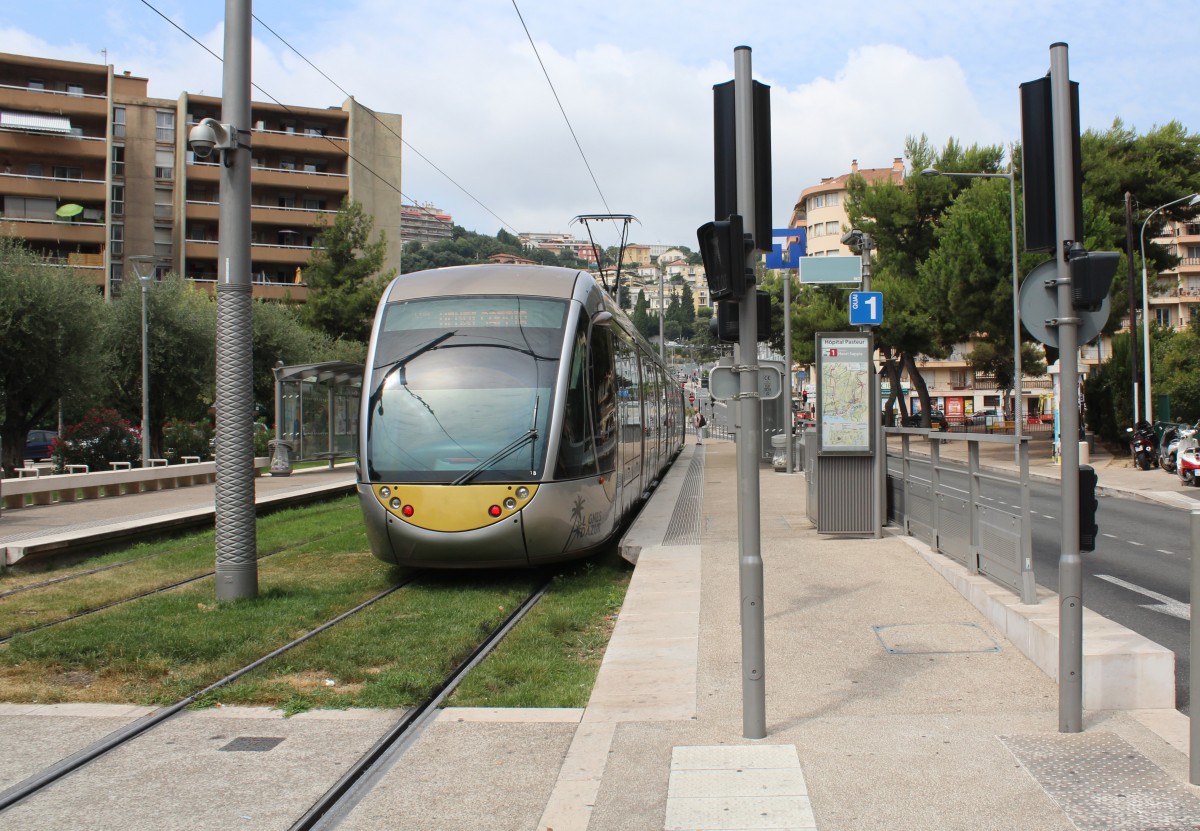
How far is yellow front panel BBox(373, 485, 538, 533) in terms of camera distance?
9625 mm

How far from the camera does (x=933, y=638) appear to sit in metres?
7.28

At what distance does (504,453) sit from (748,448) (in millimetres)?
4672

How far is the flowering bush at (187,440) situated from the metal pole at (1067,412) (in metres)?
31.8

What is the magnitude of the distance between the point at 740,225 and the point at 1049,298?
1635 millimetres

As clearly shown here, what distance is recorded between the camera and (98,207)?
57.8m

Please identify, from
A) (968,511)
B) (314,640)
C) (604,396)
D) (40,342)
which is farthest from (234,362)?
(40,342)

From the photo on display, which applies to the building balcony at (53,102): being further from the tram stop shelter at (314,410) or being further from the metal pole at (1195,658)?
the metal pole at (1195,658)

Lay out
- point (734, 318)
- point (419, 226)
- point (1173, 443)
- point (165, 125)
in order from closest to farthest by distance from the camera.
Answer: point (734, 318) < point (1173, 443) < point (165, 125) < point (419, 226)

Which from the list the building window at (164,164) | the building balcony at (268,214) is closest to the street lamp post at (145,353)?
the building balcony at (268,214)

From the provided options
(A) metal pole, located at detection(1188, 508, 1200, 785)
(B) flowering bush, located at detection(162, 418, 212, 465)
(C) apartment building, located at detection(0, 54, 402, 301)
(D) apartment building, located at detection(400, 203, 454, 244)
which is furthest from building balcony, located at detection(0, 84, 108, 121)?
(D) apartment building, located at detection(400, 203, 454, 244)

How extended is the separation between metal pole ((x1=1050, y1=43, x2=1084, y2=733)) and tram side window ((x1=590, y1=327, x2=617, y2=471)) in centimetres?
595

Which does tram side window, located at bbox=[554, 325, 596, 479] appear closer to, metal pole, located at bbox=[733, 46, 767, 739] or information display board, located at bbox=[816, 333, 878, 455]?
information display board, located at bbox=[816, 333, 878, 455]

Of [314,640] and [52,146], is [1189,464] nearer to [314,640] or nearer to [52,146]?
[314,640]

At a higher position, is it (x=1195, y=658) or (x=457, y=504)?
(x=457, y=504)
